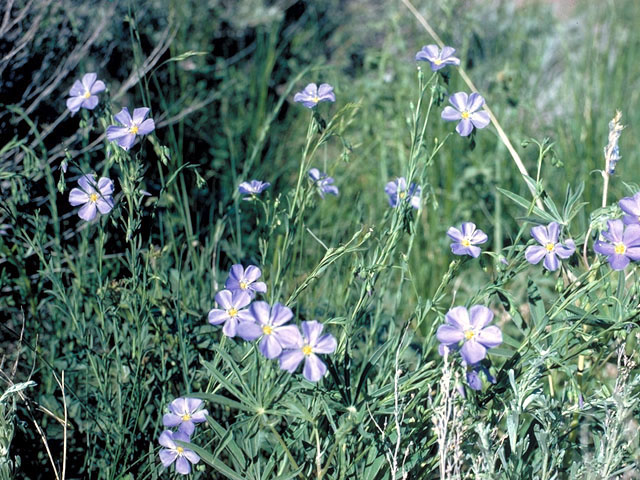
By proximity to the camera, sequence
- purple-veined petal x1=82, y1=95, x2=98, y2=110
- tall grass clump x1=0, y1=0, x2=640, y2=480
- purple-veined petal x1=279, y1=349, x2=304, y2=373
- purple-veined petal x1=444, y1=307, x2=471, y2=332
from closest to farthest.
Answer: purple-veined petal x1=279, y1=349, x2=304, y2=373 < purple-veined petal x1=444, y1=307, x2=471, y2=332 < tall grass clump x1=0, y1=0, x2=640, y2=480 < purple-veined petal x1=82, y1=95, x2=98, y2=110

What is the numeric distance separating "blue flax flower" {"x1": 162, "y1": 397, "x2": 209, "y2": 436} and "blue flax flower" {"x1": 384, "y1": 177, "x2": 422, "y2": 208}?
0.65 m

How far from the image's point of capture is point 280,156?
10.8 feet

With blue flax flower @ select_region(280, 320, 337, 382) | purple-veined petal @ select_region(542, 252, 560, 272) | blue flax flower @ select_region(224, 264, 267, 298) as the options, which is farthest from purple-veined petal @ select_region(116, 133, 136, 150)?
purple-veined petal @ select_region(542, 252, 560, 272)

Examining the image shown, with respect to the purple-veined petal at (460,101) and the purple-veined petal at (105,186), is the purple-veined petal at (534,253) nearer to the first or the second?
the purple-veined petal at (460,101)

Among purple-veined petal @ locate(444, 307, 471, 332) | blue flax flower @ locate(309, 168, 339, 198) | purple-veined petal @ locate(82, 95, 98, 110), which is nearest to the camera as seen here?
purple-veined petal @ locate(444, 307, 471, 332)

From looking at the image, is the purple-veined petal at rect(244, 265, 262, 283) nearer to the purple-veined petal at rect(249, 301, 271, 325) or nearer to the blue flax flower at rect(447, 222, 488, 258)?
the purple-veined petal at rect(249, 301, 271, 325)

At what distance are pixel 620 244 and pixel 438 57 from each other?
63cm

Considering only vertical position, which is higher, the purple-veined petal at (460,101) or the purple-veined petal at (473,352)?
the purple-veined petal at (460,101)

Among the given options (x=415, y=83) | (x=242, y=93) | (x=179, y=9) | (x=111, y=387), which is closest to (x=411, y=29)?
(x=415, y=83)

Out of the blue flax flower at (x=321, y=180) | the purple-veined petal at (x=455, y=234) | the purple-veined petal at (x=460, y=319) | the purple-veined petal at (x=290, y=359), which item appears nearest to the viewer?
the purple-veined petal at (x=290, y=359)

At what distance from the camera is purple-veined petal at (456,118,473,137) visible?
1574 mm

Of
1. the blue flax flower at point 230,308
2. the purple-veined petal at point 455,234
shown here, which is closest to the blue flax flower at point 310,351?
the blue flax flower at point 230,308

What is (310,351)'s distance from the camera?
4.12 feet

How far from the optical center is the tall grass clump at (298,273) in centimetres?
143
